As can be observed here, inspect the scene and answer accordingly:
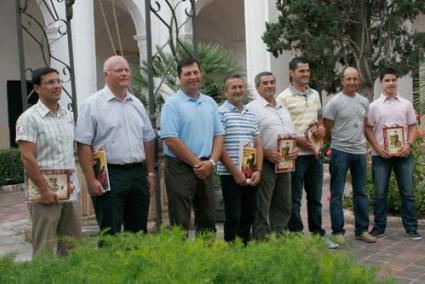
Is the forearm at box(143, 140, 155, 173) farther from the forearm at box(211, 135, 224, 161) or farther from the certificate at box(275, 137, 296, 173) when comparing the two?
the certificate at box(275, 137, 296, 173)

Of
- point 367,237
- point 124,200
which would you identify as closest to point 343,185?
→ point 367,237

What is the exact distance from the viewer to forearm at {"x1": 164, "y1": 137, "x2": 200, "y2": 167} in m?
4.89

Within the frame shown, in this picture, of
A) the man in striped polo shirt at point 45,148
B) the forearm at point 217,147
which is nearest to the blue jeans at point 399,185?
the forearm at point 217,147

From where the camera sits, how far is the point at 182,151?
4895 millimetres

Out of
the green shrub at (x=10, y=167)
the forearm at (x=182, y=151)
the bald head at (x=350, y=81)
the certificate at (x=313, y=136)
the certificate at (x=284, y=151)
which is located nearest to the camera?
the forearm at (x=182, y=151)

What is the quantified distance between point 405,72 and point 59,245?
10304mm

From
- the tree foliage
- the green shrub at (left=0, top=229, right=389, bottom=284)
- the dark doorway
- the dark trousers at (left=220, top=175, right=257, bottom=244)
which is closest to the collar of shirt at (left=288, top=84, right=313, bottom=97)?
the dark trousers at (left=220, top=175, right=257, bottom=244)

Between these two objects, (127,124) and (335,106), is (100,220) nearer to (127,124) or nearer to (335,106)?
(127,124)

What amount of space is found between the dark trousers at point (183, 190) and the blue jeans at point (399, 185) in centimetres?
234

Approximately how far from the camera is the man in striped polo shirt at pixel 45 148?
4371 millimetres

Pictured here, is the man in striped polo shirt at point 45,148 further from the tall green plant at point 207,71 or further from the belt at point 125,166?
the tall green plant at point 207,71

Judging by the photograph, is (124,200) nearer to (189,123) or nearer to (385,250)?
(189,123)

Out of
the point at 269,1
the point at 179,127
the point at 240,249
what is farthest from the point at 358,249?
the point at 269,1

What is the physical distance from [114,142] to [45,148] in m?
0.55
